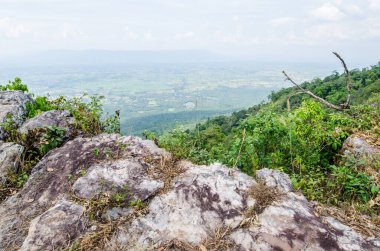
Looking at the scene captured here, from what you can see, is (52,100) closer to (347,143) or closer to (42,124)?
(42,124)

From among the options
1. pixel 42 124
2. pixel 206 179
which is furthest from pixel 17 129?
pixel 206 179

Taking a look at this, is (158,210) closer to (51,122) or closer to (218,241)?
(218,241)

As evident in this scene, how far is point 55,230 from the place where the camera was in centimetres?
362

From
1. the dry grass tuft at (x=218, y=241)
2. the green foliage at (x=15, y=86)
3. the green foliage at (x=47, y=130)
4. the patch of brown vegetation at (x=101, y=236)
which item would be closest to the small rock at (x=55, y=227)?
the patch of brown vegetation at (x=101, y=236)

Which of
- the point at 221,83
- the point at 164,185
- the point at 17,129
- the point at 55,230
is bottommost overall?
the point at 221,83

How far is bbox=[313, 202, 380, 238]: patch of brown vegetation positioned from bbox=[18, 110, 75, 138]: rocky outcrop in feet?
14.4

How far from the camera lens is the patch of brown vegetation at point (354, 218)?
3.70 m

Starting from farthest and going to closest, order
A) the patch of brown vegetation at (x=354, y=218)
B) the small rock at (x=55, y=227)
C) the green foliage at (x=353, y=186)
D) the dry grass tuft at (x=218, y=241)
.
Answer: the green foliage at (x=353, y=186) < the patch of brown vegetation at (x=354, y=218) < the small rock at (x=55, y=227) < the dry grass tuft at (x=218, y=241)

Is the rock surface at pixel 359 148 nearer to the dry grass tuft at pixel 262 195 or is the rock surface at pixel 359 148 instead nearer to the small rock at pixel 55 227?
the dry grass tuft at pixel 262 195

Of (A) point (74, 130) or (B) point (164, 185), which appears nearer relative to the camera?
(B) point (164, 185)

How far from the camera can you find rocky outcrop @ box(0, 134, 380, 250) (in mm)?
3482

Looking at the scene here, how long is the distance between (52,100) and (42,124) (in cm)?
165

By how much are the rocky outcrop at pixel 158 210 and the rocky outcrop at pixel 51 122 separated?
0.99 meters

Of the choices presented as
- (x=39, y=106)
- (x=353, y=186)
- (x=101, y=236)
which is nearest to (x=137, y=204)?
(x=101, y=236)
